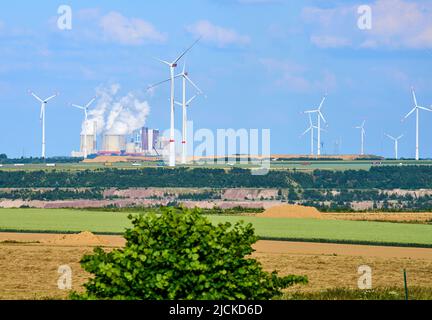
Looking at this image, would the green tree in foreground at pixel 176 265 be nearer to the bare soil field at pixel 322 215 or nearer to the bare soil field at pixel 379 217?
the bare soil field at pixel 379 217

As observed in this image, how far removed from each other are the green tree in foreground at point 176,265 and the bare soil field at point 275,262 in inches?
624

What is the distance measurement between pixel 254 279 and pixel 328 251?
44223 millimetres

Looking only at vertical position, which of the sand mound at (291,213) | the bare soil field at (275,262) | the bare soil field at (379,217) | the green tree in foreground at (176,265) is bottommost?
the bare soil field at (275,262)

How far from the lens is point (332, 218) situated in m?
117

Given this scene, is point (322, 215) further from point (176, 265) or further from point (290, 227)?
point (176, 265)

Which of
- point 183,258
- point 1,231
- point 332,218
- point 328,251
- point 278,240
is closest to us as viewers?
point 183,258

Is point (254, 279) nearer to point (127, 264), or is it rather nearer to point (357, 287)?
point (127, 264)

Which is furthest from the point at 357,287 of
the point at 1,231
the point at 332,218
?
the point at 332,218

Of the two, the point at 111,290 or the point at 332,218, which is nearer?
Result: the point at 111,290

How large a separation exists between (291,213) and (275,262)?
59.3 meters

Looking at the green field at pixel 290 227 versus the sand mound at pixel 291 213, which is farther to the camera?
the sand mound at pixel 291 213

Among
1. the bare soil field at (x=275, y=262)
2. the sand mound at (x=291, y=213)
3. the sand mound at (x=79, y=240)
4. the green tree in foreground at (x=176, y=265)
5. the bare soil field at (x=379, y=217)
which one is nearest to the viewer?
the green tree in foreground at (x=176, y=265)

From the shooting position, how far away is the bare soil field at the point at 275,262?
2048 inches

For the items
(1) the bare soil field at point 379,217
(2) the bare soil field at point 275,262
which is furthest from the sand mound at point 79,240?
(1) the bare soil field at point 379,217
